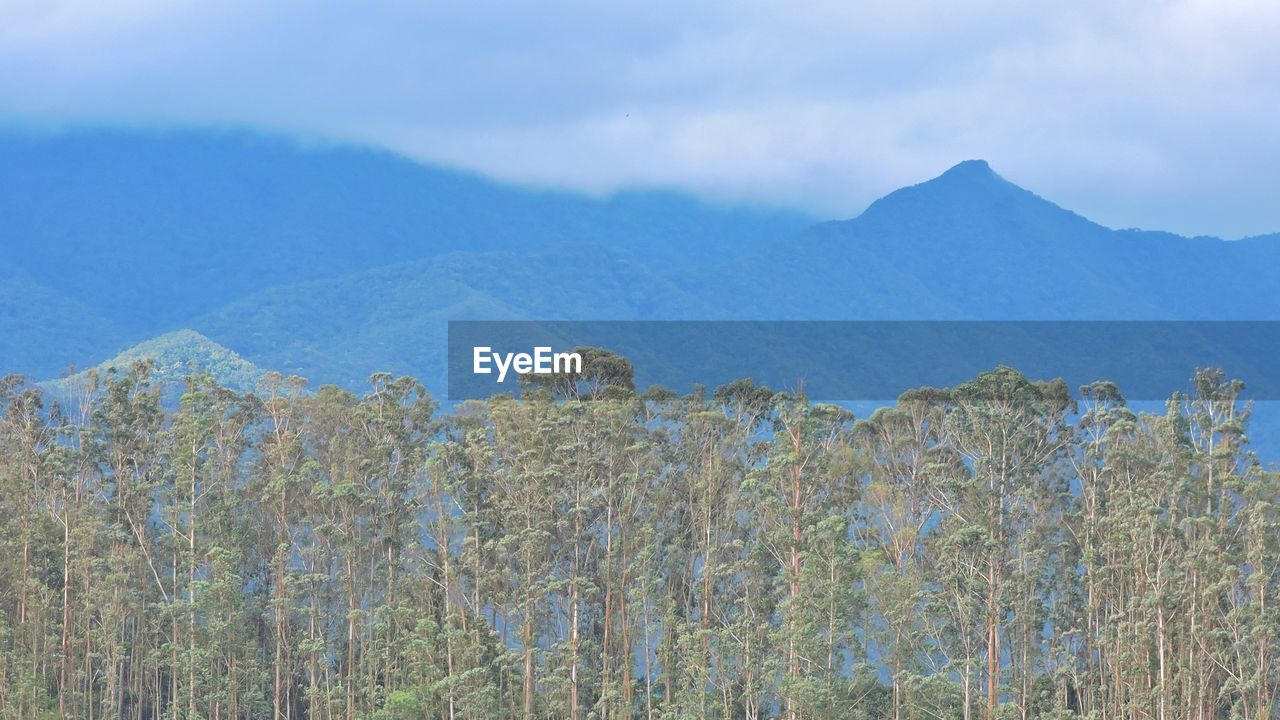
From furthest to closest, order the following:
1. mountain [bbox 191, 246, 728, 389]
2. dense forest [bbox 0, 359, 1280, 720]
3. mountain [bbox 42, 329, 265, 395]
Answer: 1. mountain [bbox 191, 246, 728, 389]
2. mountain [bbox 42, 329, 265, 395]
3. dense forest [bbox 0, 359, 1280, 720]

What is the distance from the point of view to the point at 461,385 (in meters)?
138

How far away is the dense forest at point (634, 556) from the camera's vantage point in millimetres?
45625

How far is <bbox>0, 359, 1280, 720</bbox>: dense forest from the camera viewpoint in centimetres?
4562

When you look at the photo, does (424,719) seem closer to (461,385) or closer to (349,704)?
(349,704)

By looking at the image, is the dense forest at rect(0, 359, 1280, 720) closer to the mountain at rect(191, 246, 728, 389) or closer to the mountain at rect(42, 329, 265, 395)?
the mountain at rect(42, 329, 265, 395)

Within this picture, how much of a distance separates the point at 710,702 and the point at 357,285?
147 meters

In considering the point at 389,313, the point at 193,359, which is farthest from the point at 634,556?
the point at 389,313

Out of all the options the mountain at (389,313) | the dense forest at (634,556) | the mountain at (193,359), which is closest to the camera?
the dense forest at (634,556)

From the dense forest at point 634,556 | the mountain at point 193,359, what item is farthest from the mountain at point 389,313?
the dense forest at point 634,556

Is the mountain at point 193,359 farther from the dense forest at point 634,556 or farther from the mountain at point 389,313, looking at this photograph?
the dense forest at point 634,556

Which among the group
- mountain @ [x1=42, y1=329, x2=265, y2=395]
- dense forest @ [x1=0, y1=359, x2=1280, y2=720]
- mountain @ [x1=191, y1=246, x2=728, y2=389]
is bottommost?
dense forest @ [x1=0, y1=359, x2=1280, y2=720]

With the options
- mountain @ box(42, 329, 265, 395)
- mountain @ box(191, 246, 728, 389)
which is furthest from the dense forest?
mountain @ box(191, 246, 728, 389)

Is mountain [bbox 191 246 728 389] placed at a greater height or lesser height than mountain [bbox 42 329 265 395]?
greater

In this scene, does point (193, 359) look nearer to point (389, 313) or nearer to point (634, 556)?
point (389, 313)
